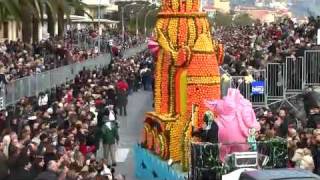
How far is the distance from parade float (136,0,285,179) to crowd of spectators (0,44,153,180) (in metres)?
1.36

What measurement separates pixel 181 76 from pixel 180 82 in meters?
0.14

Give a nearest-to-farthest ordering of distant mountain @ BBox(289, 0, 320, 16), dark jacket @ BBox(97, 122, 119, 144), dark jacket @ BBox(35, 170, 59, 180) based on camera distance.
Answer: dark jacket @ BBox(35, 170, 59, 180)
dark jacket @ BBox(97, 122, 119, 144)
distant mountain @ BBox(289, 0, 320, 16)

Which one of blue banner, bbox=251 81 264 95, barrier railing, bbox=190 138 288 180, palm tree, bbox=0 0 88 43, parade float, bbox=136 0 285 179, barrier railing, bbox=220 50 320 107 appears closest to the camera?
barrier railing, bbox=190 138 288 180

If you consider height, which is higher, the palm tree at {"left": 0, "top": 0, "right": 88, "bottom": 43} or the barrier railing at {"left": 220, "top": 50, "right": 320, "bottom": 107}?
the palm tree at {"left": 0, "top": 0, "right": 88, "bottom": 43}

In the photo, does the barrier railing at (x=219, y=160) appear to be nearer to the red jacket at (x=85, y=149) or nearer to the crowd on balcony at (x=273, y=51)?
the red jacket at (x=85, y=149)

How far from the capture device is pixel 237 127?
54.1 feet

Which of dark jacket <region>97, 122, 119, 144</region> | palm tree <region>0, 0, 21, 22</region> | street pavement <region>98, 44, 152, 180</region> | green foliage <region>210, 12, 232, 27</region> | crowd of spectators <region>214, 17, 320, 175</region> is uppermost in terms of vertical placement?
green foliage <region>210, 12, 232, 27</region>

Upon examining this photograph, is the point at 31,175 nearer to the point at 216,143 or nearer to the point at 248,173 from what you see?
the point at 248,173

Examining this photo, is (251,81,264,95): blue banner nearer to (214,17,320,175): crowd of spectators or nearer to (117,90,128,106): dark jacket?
(214,17,320,175): crowd of spectators

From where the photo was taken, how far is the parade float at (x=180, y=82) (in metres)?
18.6

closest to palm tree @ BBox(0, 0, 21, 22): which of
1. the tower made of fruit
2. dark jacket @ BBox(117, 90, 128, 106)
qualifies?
the tower made of fruit

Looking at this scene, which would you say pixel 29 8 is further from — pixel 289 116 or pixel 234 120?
pixel 234 120

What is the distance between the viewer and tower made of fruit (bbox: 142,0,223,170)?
1861 centimetres

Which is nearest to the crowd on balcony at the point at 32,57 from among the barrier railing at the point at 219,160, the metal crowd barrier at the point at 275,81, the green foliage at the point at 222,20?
the metal crowd barrier at the point at 275,81
